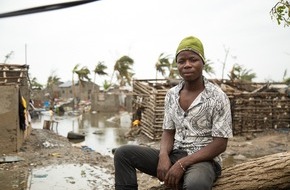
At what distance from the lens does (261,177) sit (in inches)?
101

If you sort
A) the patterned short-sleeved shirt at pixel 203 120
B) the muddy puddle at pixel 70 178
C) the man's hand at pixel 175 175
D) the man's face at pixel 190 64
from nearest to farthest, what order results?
1. the man's hand at pixel 175 175
2. the patterned short-sleeved shirt at pixel 203 120
3. the man's face at pixel 190 64
4. the muddy puddle at pixel 70 178

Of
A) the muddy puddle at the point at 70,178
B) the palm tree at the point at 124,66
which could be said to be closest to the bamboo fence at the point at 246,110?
the muddy puddle at the point at 70,178

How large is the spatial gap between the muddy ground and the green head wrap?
170 centimetres

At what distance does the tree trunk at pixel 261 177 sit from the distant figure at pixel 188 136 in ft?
0.36

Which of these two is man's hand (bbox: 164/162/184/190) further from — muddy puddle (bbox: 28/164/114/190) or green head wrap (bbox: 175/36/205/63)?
muddy puddle (bbox: 28/164/114/190)

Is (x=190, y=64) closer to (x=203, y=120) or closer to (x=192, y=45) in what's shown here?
(x=192, y=45)

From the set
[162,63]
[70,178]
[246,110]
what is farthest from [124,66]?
[70,178]

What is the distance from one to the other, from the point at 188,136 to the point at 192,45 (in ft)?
2.53

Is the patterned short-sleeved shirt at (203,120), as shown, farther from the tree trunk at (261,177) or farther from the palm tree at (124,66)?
the palm tree at (124,66)

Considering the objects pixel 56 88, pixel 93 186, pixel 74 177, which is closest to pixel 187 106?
pixel 93 186

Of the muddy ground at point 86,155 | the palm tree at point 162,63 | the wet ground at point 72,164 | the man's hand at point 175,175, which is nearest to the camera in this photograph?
the man's hand at point 175,175

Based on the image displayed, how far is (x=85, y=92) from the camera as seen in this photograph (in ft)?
173

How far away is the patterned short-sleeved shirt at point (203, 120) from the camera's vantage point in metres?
2.41

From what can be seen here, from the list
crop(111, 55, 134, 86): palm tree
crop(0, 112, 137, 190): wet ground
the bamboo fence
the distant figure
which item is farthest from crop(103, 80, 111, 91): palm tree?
the distant figure
